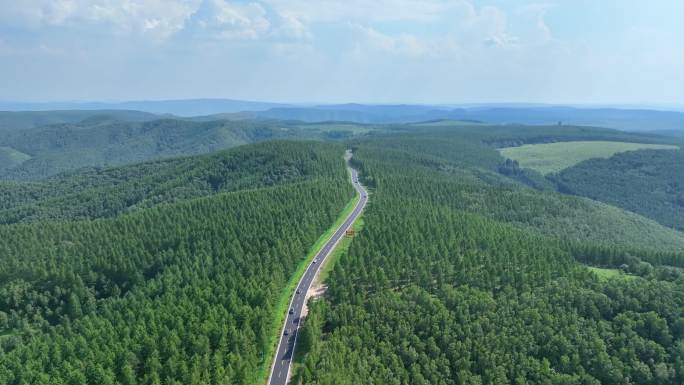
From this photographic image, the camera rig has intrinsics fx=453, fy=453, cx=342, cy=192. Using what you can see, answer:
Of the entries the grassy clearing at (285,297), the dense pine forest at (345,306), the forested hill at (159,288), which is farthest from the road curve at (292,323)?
the forested hill at (159,288)

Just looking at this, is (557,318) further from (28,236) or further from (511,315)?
(28,236)

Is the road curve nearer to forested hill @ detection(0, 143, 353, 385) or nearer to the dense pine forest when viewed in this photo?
the dense pine forest

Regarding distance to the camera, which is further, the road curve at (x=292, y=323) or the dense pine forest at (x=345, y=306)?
the road curve at (x=292, y=323)

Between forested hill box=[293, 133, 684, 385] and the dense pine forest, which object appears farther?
forested hill box=[293, 133, 684, 385]

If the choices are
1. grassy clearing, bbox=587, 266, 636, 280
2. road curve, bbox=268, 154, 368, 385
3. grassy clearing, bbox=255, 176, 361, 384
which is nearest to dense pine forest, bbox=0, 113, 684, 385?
grassy clearing, bbox=255, 176, 361, 384

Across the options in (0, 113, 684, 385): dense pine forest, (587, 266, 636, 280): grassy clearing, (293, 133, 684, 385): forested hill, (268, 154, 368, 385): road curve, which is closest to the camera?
(0, 113, 684, 385): dense pine forest

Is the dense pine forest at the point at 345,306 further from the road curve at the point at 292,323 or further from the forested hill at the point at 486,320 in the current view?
the road curve at the point at 292,323

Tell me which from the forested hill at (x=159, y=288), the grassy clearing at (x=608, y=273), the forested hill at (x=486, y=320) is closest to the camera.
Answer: the forested hill at (x=159, y=288)

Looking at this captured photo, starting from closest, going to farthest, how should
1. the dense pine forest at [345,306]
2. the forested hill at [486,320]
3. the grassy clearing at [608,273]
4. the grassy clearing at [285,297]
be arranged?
the dense pine forest at [345,306] < the grassy clearing at [285,297] < the forested hill at [486,320] < the grassy clearing at [608,273]
